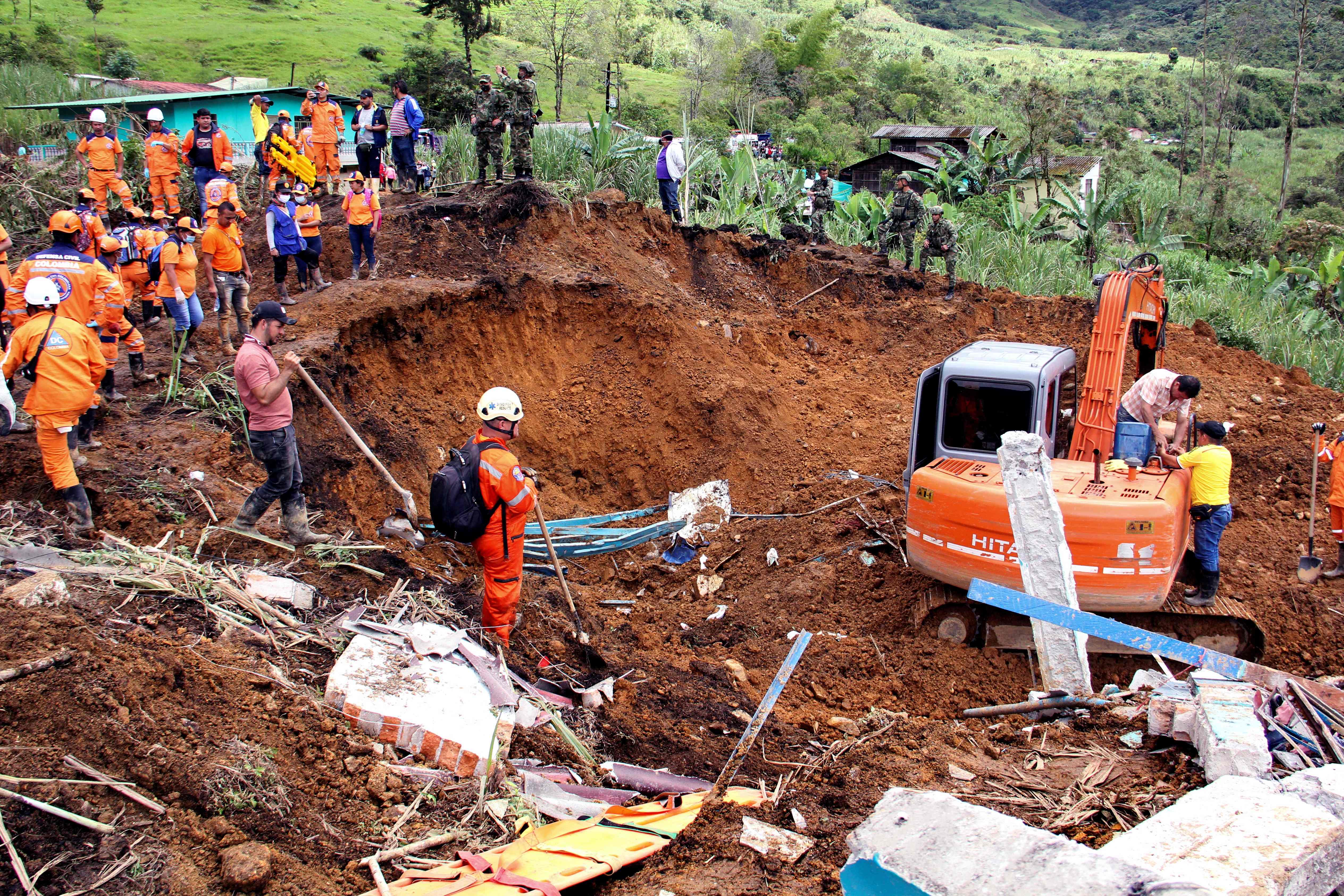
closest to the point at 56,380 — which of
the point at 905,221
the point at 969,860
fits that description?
the point at 969,860

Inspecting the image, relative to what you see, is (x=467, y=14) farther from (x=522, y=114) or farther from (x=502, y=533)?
(x=502, y=533)

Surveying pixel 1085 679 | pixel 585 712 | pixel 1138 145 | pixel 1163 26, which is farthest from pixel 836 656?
pixel 1163 26

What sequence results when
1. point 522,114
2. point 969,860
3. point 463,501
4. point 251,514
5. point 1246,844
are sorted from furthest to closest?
point 522,114 < point 251,514 < point 463,501 < point 1246,844 < point 969,860

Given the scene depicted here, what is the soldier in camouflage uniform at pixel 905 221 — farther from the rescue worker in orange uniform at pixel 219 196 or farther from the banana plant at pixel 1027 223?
the rescue worker in orange uniform at pixel 219 196

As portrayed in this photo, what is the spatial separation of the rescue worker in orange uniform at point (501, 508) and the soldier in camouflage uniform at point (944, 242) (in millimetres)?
10955

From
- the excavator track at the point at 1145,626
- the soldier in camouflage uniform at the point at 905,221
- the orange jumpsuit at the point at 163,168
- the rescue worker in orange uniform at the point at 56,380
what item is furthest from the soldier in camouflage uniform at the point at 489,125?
the excavator track at the point at 1145,626

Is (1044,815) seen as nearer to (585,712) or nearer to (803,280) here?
(585,712)

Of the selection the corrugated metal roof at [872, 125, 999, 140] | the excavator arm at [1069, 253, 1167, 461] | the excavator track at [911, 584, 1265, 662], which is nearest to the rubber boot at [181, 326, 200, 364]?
the excavator track at [911, 584, 1265, 662]

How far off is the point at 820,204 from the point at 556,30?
84.1 ft

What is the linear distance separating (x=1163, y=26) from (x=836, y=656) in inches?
3670

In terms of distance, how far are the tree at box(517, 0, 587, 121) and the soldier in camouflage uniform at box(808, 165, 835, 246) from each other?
16.2 m

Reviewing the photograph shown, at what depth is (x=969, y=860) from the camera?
2686 millimetres

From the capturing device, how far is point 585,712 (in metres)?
5.17

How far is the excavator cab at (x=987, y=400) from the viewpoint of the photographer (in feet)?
23.3
